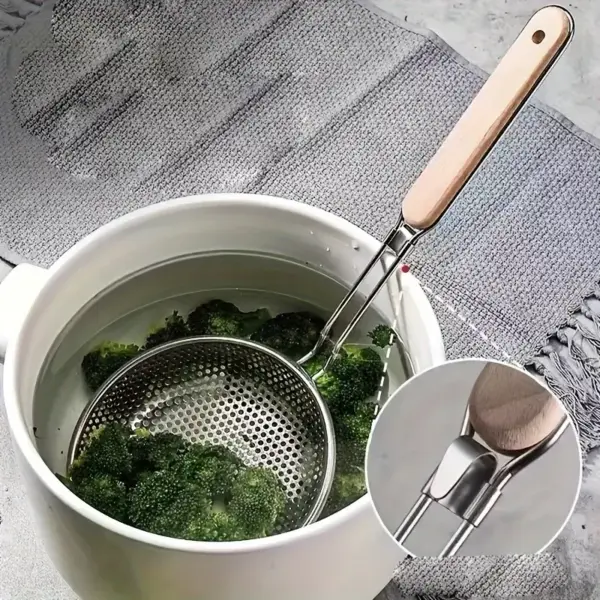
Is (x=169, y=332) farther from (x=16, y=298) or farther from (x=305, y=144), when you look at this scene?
(x=305, y=144)

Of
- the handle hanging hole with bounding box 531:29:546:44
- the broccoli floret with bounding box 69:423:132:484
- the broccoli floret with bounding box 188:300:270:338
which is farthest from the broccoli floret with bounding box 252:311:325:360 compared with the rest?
the handle hanging hole with bounding box 531:29:546:44

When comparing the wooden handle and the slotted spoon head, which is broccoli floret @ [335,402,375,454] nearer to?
the slotted spoon head

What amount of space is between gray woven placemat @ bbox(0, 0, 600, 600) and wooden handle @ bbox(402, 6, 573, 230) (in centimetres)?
39

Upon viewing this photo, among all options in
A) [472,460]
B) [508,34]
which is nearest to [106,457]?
[472,460]

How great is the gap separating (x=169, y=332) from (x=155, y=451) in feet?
0.36

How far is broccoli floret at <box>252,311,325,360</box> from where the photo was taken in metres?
0.62

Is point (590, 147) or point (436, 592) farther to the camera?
point (590, 147)

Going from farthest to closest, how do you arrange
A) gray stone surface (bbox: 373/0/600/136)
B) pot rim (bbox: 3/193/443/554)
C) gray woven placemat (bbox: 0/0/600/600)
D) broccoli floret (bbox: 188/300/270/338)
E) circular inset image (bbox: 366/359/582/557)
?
gray stone surface (bbox: 373/0/600/136) → gray woven placemat (bbox: 0/0/600/600) → broccoli floret (bbox: 188/300/270/338) → pot rim (bbox: 3/193/443/554) → circular inset image (bbox: 366/359/582/557)

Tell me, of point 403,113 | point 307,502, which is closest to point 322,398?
point 307,502

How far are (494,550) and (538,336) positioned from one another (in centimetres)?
52

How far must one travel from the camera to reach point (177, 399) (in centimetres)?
59

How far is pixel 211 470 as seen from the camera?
0.53 m

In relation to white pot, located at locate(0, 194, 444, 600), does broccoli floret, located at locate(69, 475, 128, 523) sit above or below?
below

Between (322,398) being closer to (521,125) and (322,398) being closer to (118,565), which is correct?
(118,565)
